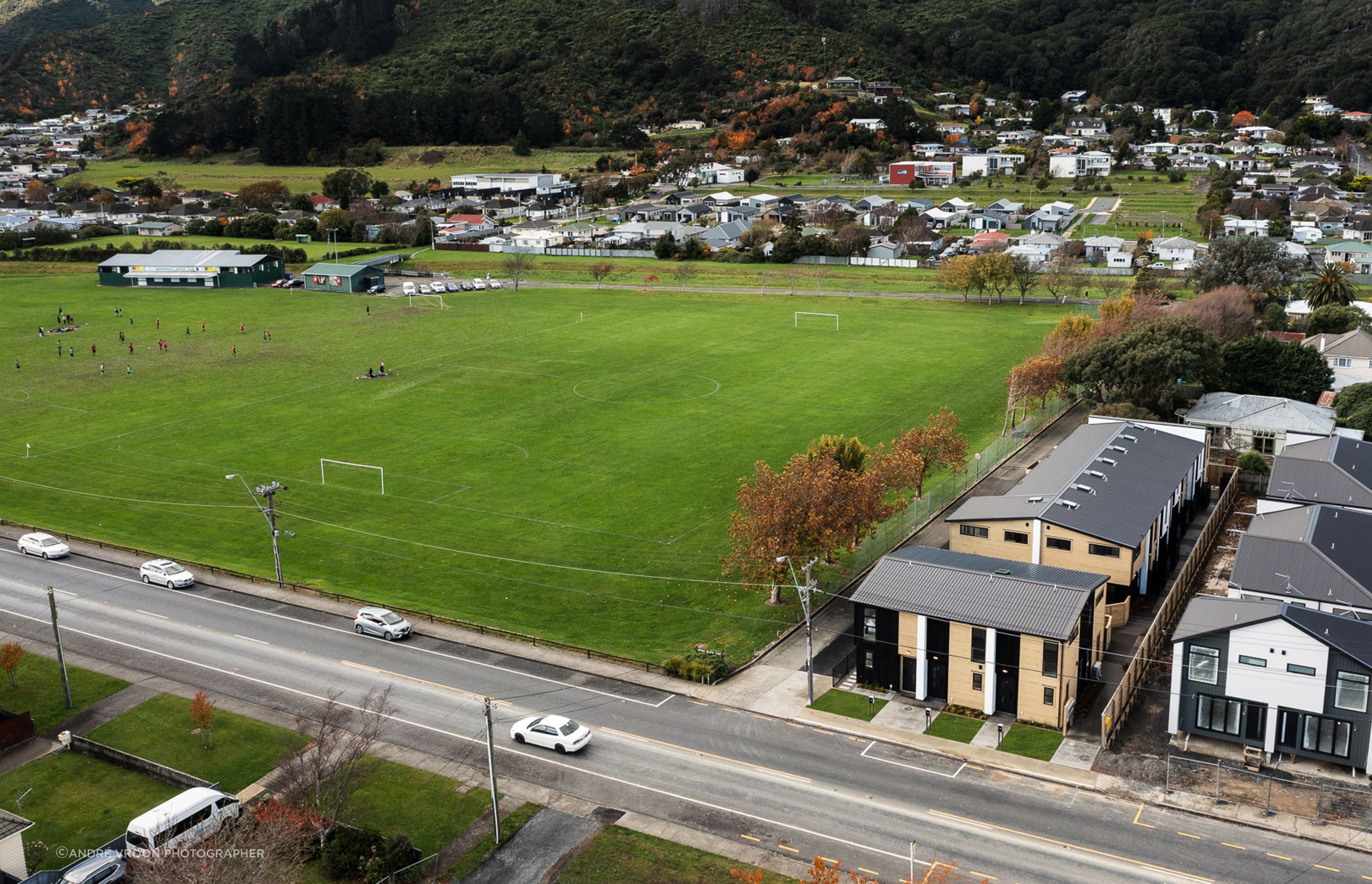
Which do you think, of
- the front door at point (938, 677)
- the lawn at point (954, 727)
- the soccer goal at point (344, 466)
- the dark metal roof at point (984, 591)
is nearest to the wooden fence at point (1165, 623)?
the dark metal roof at point (984, 591)

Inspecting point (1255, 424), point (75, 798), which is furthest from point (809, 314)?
point (75, 798)

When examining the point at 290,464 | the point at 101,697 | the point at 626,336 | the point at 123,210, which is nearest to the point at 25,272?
the point at 123,210

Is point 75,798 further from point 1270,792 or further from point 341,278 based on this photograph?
point 341,278

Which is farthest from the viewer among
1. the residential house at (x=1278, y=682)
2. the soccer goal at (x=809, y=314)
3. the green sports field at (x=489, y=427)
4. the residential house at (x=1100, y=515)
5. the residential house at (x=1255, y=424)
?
the soccer goal at (x=809, y=314)

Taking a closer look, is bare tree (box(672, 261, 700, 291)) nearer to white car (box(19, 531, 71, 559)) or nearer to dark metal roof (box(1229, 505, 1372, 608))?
white car (box(19, 531, 71, 559))

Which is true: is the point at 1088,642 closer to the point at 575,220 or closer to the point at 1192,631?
the point at 1192,631

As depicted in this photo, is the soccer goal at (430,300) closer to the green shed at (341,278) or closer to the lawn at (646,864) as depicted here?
the green shed at (341,278)

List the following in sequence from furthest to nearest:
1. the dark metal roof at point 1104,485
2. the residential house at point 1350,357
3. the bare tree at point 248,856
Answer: the residential house at point 1350,357 → the dark metal roof at point 1104,485 → the bare tree at point 248,856
